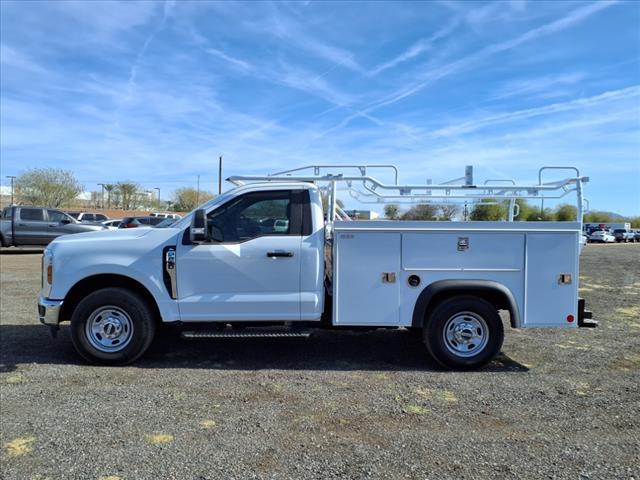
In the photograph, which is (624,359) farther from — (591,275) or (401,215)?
(591,275)

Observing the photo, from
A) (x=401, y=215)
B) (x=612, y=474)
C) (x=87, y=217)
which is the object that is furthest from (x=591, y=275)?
(x=87, y=217)

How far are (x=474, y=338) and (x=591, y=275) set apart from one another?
11.2 meters

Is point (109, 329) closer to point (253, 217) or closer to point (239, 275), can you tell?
point (239, 275)

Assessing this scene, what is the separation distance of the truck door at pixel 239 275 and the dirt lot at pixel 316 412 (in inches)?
26.2

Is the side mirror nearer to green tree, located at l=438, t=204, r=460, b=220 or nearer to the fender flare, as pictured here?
the fender flare

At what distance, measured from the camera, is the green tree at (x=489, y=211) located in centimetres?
655

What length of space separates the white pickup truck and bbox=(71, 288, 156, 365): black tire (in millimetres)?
11

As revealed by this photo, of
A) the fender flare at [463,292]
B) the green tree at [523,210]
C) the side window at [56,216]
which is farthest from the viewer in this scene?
the side window at [56,216]

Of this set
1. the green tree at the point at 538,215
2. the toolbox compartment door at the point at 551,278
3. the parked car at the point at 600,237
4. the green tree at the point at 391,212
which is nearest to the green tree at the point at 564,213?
the green tree at the point at 538,215

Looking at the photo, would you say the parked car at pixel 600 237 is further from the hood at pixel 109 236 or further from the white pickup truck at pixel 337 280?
the hood at pixel 109 236

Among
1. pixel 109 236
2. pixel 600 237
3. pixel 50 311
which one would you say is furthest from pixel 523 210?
pixel 600 237

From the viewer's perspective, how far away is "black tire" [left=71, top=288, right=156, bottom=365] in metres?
5.60

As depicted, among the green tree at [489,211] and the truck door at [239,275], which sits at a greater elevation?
the green tree at [489,211]

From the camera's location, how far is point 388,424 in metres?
4.18
